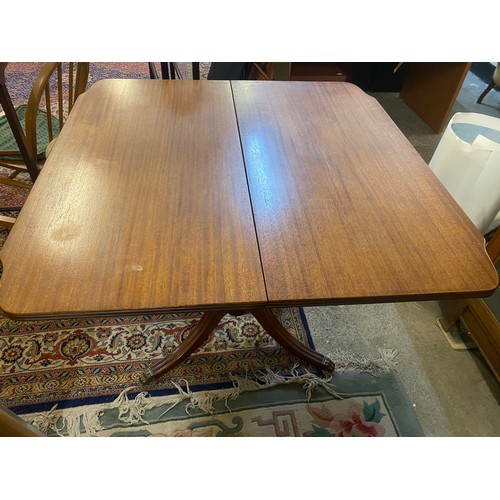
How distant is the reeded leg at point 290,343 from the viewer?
112cm

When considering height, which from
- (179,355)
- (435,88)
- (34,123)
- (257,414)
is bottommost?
(257,414)

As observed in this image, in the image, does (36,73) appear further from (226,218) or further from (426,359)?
(426,359)

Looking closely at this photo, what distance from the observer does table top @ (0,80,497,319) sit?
2.14ft

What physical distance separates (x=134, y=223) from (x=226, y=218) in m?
0.20

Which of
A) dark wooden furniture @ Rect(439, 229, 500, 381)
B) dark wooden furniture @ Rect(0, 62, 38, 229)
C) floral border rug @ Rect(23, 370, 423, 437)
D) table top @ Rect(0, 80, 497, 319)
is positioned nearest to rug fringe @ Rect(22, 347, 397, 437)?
floral border rug @ Rect(23, 370, 423, 437)

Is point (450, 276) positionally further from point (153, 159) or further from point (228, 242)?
point (153, 159)

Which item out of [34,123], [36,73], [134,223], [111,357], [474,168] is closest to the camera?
[134,223]

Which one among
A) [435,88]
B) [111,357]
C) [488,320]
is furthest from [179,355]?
[435,88]

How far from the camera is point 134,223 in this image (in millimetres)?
748

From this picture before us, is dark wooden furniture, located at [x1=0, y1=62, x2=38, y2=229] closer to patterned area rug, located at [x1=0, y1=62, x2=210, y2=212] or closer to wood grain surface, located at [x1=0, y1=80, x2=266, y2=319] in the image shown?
wood grain surface, located at [x1=0, y1=80, x2=266, y2=319]

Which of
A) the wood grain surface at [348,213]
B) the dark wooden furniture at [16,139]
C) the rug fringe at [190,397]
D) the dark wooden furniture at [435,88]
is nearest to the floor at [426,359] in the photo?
the rug fringe at [190,397]

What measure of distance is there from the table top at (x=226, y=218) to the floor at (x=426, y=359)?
2.34ft

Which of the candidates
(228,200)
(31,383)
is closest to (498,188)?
(228,200)

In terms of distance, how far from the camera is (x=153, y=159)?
0.91m
